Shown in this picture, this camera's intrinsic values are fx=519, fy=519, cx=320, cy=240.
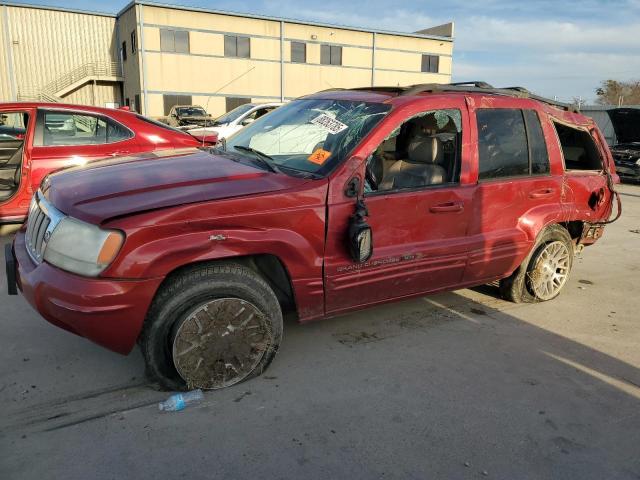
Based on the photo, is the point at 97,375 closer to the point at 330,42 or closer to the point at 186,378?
the point at 186,378

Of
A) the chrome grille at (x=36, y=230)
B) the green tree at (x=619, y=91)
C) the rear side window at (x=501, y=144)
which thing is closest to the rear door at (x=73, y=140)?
the chrome grille at (x=36, y=230)

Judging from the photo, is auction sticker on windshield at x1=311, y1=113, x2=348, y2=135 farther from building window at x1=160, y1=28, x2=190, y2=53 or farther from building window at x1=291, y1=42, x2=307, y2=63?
building window at x1=291, y1=42, x2=307, y2=63

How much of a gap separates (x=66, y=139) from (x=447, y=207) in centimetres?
454

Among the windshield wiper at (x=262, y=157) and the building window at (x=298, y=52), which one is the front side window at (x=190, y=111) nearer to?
the building window at (x=298, y=52)

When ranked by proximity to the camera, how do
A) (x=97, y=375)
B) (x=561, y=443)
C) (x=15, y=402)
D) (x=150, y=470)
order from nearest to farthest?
(x=150, y=470), (x=561, y=443), (x=15, y=402), (x=97, y=375)

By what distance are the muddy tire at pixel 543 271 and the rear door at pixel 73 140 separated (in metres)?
4.42

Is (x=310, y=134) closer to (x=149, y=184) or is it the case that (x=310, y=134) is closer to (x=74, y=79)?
(x=149, y=184)

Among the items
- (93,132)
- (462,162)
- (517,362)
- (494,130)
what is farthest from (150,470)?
(93,132)

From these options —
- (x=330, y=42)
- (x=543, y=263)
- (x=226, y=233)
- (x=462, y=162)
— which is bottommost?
(x=543, y=263)

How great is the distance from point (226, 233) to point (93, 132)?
406cm

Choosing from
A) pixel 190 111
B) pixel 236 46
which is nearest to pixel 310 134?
pixel 190 111

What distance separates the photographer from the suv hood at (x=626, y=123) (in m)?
12.5

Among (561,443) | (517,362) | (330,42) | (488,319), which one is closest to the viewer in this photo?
(561,443)

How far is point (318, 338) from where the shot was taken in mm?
3811
